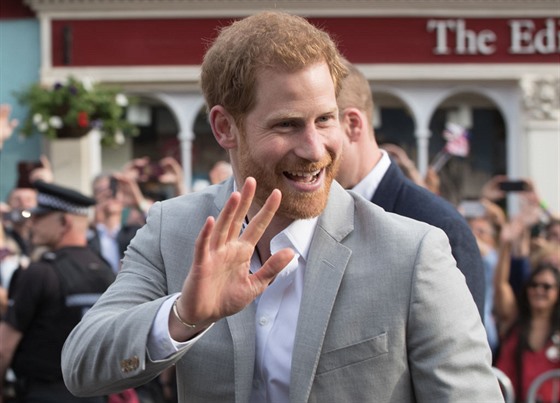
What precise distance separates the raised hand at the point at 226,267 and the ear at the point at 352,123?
6.14 ft

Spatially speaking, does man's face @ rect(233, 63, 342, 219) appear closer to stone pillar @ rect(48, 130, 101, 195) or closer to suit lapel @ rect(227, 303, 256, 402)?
suit lapel @ rect(227, 303, 256, 402)

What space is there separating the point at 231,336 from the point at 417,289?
40 centimetres

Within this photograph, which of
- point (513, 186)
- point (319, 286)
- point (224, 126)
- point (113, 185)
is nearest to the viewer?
point (319, 286)

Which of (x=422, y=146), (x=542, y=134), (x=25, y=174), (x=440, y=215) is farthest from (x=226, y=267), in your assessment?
(x=422, y=146)

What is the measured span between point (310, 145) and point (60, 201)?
4.13 metres

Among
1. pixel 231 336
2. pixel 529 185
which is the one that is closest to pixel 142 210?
pixel 529 185

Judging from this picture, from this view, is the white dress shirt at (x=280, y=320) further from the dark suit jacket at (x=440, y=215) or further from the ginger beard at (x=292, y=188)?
the dark suit jacket at (x=440, y=215)

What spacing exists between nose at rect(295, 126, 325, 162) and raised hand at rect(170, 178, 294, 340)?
168 millimetres

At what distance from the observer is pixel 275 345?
98.9 inches

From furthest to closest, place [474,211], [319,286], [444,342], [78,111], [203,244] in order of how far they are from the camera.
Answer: [78,111]
[474,211]
[319,286]
[444,342]
[203,244]

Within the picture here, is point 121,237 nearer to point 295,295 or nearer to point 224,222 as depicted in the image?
point 295,295

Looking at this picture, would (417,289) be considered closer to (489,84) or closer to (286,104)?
(286,104)

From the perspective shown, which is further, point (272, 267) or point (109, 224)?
point (109, 224)

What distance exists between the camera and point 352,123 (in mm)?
4164
